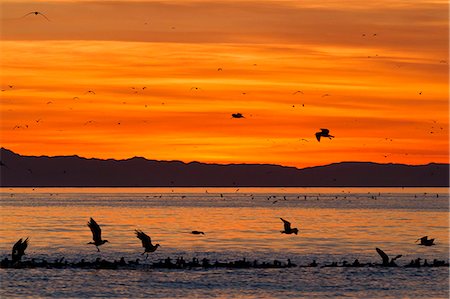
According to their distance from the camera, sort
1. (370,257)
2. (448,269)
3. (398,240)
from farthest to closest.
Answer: (398,240) < (370,257) < (448,269)

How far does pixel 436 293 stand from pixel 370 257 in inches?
895

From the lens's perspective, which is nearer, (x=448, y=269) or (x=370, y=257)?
(x=448, y=269)

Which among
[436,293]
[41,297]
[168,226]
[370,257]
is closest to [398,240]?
[370,257]

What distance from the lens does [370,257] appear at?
8531 cm

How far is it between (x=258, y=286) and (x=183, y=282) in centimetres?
Result: 453

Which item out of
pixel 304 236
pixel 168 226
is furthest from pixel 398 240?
pixel 168 226

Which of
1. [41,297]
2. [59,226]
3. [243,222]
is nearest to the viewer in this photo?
[41,297]

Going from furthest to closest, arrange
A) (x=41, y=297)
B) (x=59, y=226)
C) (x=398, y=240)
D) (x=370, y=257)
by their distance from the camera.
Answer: (x=59, y=226) → (x=398, y=240) → (x=370, y=257) → (x=41, y=297)

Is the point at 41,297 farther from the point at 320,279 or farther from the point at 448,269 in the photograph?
the point at 448,269

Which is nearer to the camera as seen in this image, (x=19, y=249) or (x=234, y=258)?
(x=19, y=249)

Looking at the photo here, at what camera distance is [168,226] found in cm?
13862

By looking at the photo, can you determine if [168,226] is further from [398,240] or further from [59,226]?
[398,240]

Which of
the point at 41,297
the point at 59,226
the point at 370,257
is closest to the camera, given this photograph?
the point at 41,297

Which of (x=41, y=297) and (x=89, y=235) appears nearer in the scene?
(x=41, y=297)
